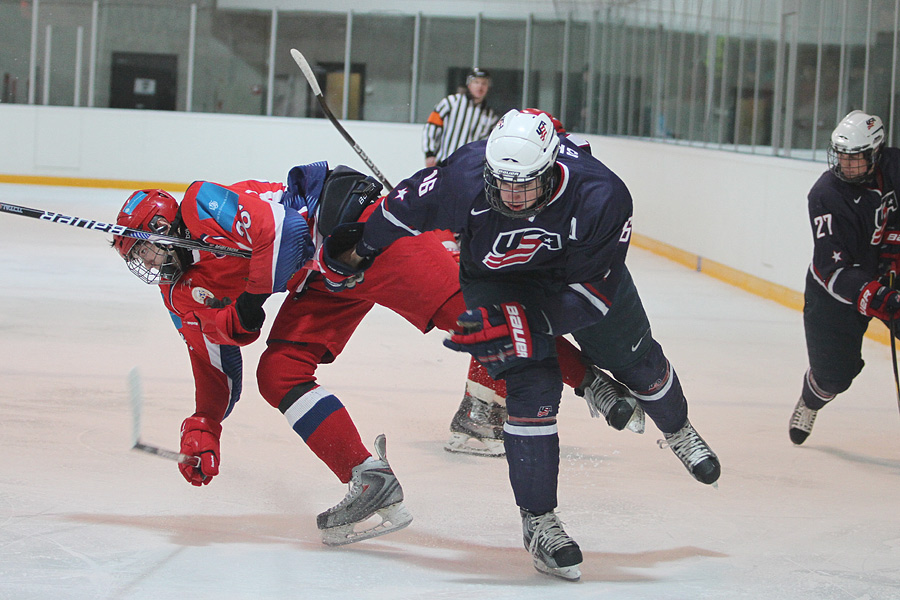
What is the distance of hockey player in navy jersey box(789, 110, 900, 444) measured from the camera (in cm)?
326

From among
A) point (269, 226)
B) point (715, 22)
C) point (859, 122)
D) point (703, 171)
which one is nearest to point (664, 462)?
point (859, 122)

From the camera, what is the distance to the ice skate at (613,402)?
2.64 meters

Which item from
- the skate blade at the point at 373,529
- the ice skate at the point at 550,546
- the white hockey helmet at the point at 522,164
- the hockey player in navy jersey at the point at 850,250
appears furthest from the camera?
the hockey player in navy jersey at the point at 850,250

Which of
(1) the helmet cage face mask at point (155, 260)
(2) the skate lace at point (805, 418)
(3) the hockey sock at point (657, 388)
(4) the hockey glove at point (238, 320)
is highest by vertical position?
(1) the helmet cage face mask at point (155, 260)

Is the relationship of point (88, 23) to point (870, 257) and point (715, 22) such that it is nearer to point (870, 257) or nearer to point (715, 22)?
point (715, 22)

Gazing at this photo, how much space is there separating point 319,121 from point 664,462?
9524mm

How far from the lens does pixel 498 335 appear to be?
2203 mm

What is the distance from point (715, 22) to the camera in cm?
828

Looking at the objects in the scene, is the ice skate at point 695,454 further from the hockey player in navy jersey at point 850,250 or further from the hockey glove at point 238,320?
the hockey glove at point 238,320

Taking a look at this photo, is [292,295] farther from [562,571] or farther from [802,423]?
[802,423]

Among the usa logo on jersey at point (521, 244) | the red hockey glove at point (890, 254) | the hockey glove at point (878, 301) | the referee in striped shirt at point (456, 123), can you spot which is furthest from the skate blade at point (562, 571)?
the referee in striped shirt at point (456, 123)

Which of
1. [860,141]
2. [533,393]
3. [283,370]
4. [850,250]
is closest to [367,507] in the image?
[283,370]

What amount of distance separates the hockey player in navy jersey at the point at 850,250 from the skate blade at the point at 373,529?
5.27ft

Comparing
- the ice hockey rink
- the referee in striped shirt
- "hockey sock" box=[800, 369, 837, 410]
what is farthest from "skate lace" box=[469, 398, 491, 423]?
the referee in striped shirt
